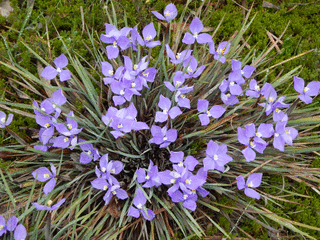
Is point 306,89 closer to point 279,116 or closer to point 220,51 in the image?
point 279,116

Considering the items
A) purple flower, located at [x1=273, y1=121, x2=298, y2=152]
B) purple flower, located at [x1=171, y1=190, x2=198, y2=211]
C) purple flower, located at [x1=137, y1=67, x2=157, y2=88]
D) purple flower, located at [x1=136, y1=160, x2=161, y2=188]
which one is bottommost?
purple flower, located at [x1=171, y1=190, x2=198, y2=211]

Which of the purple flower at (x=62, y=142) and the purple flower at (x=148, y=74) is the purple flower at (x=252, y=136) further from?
the purple flower at (x=62, y=142)

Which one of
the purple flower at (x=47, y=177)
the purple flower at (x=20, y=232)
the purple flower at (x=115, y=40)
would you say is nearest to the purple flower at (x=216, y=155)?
the purple flower at (x=115, y=40)

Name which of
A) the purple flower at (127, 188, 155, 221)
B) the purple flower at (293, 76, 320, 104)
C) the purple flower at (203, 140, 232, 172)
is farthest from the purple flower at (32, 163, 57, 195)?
the purple flower at (293, 76, 320, 104)

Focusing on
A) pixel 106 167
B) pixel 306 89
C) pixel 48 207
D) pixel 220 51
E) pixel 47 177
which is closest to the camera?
pixel 48 207

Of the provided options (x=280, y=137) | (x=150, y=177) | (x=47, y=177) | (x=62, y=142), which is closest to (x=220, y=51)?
(x=280, y=137)

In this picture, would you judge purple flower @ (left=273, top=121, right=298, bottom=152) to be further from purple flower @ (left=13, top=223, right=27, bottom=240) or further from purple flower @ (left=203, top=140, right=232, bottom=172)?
purple flower @ (left=13, top=223, right=27, bottom=240)
